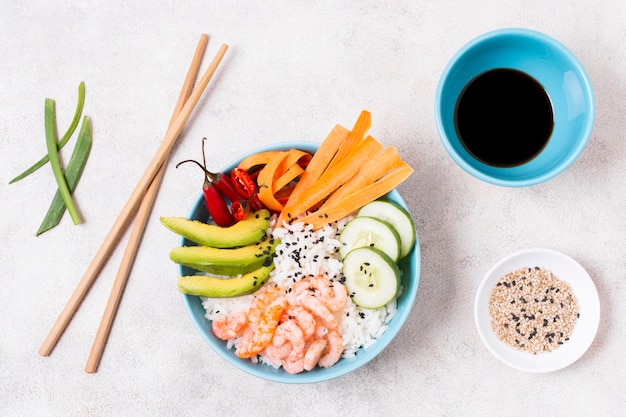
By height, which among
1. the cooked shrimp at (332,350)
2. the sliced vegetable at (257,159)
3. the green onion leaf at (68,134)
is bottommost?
the cooked shrimp at (332,350)

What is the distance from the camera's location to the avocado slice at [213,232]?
2322 mm

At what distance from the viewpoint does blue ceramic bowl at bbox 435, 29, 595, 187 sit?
2320 mm

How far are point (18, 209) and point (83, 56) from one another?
73cm

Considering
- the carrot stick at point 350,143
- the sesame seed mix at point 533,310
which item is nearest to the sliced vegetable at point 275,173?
the carrot stick at point 350,143

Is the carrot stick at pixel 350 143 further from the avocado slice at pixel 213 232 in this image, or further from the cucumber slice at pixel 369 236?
the avocado slice at pixel 213 232

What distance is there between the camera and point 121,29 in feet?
9.30

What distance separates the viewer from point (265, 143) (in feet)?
8.96

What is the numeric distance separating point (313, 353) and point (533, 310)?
0.97 meters

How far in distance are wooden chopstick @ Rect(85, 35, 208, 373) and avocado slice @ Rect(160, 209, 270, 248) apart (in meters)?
0.41

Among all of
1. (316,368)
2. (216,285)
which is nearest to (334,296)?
(316,368)

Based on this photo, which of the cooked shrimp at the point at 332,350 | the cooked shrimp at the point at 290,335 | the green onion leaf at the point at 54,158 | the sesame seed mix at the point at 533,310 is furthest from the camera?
the green onion leaf at the point at 54,158

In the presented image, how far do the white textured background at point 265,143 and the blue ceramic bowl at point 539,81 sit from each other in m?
0.24

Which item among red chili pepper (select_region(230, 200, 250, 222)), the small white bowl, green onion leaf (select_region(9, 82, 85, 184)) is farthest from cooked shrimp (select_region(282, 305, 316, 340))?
green onion leaf (select_region(9, 82, 85, 184))

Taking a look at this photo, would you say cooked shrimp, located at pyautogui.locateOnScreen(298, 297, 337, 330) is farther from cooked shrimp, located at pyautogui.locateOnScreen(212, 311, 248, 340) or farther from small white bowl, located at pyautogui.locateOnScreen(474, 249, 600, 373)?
small white bowl, located at pyautogui.locateOnScreen(474, 249, 600, 373)
